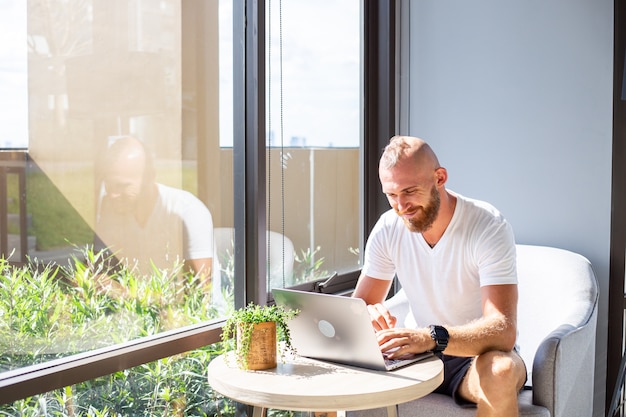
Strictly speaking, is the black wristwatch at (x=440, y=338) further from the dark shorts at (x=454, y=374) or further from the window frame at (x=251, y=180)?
the window frame at (x=251, y=180)

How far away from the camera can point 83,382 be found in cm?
202

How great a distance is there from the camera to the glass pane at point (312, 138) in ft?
9.25

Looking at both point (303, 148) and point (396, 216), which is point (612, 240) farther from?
point (303, 148)

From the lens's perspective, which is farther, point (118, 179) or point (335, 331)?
point (118, 179)

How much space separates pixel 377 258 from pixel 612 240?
101cm

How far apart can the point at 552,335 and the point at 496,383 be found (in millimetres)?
340

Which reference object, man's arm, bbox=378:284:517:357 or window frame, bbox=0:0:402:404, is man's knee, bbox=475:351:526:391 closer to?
man's arm, bbox=378:284:517:357

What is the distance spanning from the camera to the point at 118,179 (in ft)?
7.13

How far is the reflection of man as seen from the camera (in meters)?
2.15

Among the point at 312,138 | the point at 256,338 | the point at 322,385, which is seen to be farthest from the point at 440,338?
the point at 312,138

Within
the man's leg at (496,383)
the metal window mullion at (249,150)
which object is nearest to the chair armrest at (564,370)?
the man's leg at (496,383)

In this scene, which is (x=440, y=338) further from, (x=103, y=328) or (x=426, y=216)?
(x=103, y=328)

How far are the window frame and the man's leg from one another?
34.6 inches

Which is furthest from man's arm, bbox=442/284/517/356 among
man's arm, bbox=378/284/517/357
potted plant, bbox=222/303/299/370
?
potted plant, bbox=222/303/299/370
